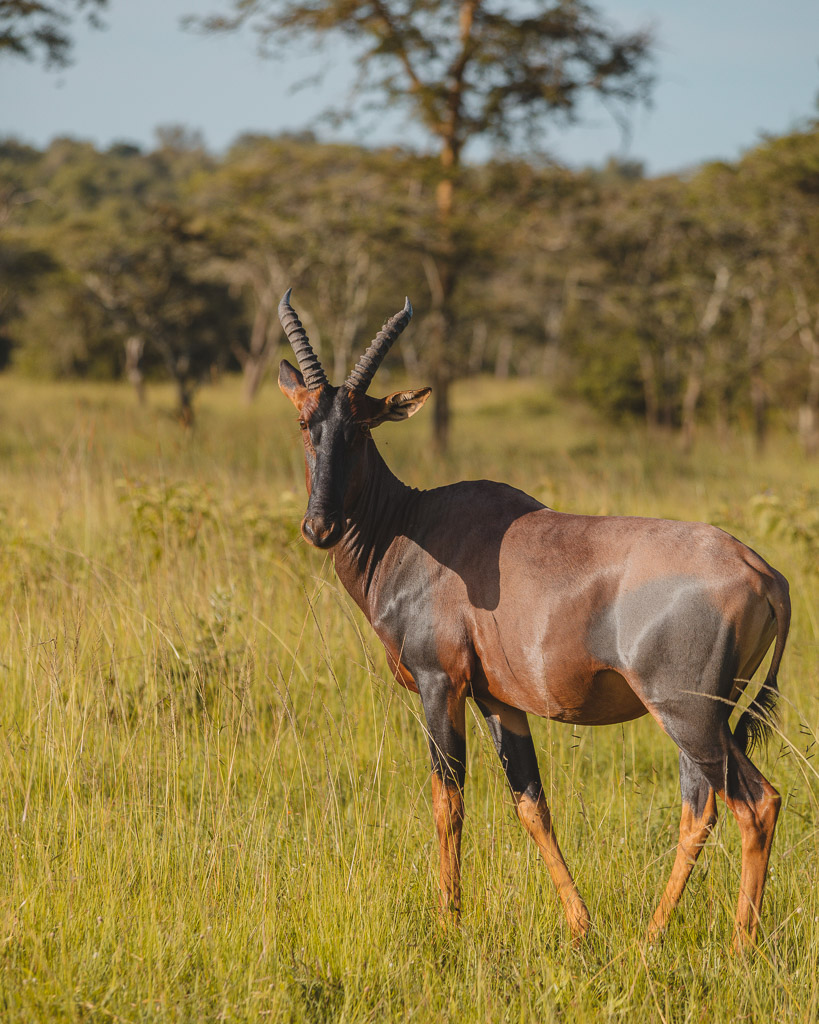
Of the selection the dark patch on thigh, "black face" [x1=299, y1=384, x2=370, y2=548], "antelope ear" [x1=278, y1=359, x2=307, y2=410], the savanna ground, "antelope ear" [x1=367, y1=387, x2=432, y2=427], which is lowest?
the savanna ground

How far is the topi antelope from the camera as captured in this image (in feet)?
8.66

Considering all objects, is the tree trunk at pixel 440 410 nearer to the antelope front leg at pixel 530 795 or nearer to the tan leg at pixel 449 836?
the antelope front leg at pixel 530 795

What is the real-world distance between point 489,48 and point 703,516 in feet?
38.2

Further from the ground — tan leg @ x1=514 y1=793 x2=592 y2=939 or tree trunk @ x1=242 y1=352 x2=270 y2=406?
tree trunk @ x1=242 y1=352 x2=270 y2=406

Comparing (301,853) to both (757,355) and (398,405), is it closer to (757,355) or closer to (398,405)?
(398,405)

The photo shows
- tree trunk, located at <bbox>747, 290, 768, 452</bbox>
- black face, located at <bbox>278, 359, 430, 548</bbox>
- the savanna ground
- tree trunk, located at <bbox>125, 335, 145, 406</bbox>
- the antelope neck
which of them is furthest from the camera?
tree trunk, located at <bbox>125, 335, 145, 406</bbox>

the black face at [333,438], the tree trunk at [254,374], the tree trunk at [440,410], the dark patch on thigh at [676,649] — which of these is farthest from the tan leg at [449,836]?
the tree trunk at [254,374]

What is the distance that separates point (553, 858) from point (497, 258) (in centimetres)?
1734

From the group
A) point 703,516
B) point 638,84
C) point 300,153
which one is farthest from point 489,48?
point 703,516

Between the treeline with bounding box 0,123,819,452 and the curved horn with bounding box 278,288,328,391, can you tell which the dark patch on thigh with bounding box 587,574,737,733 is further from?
the treeline with bounding box 0,123,819,452

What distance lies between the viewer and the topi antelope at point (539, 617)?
2.64 metres

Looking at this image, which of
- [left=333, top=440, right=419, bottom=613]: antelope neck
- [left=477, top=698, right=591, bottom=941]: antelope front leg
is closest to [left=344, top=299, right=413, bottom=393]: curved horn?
[left=333, top=440, right=419, bottom=613]: antelope neck

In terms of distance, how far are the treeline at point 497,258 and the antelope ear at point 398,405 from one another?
1321cm

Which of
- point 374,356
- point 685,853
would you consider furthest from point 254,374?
point 685,853
